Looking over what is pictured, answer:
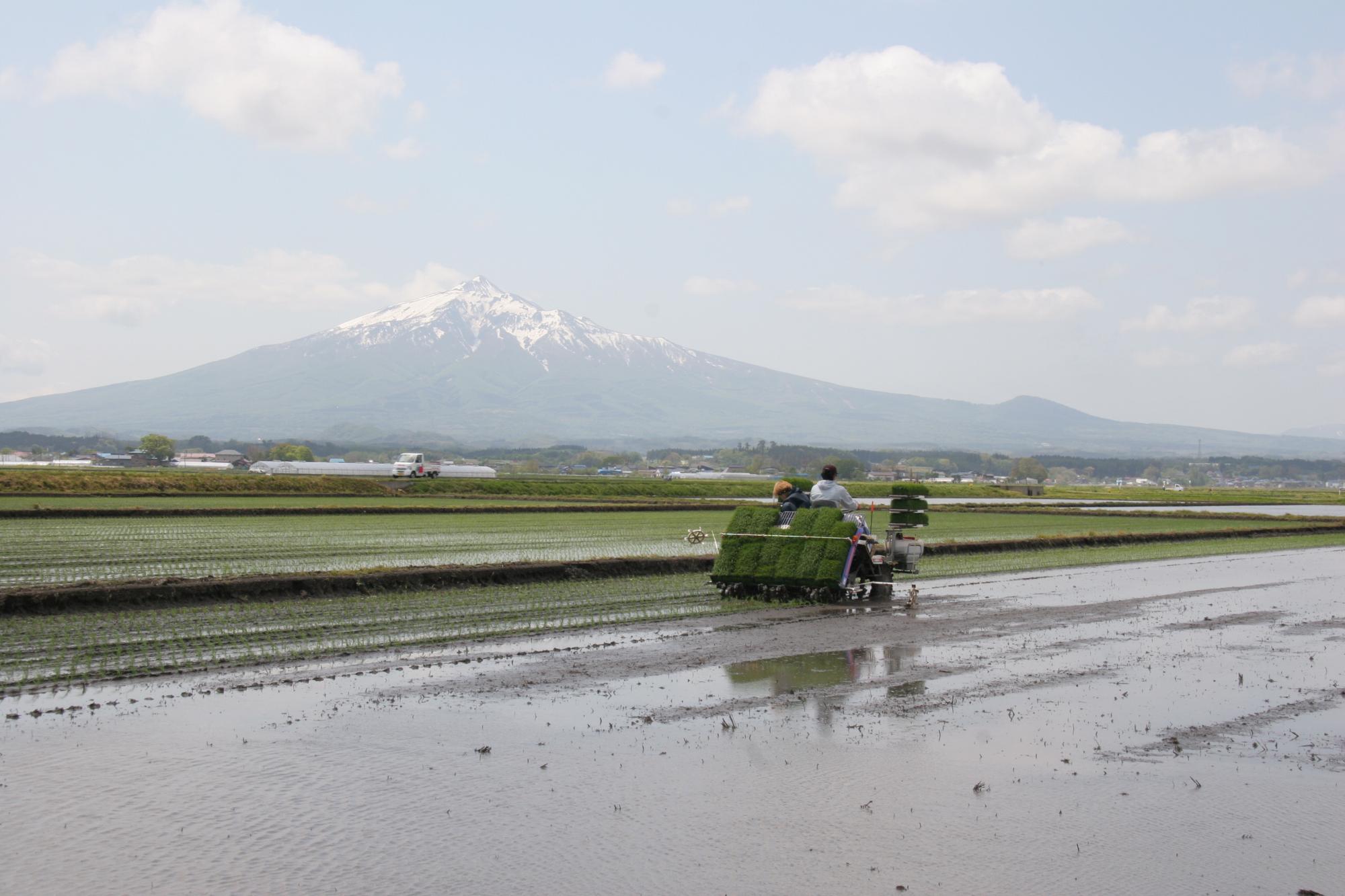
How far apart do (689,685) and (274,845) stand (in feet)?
18.2

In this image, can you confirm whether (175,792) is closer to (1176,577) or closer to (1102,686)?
(1102,686)

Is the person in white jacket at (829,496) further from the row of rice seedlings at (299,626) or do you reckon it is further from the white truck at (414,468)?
the white truck at (414,468)

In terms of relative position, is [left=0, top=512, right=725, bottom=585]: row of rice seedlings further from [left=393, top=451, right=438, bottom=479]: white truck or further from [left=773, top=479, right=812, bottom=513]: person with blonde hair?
[left=393, top=451, right=438, bottom=479]: white truck

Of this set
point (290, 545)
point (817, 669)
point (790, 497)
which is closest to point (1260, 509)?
point (290, 545)

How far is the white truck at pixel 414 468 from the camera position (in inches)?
3666

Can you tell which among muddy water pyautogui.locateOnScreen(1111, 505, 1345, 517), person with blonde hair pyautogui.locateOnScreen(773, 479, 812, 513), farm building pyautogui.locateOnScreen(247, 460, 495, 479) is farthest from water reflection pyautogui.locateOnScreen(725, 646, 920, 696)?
farm building pyautogui.locateOnScreen(247, 460, 495, 479)

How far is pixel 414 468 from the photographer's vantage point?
3691 inches

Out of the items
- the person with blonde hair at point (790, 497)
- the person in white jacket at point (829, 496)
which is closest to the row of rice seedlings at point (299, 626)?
the person with blonde hair at point (790, 497)

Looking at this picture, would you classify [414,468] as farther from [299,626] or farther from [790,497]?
[299,626]

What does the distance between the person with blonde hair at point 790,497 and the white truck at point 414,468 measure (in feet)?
238

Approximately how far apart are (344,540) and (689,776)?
921 inches

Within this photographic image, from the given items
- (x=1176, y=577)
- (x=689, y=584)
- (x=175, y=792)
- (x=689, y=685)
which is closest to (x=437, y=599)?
(x=689, y=584)

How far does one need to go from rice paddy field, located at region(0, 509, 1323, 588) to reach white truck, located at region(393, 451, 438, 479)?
45400mm

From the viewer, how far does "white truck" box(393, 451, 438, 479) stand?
306ft
